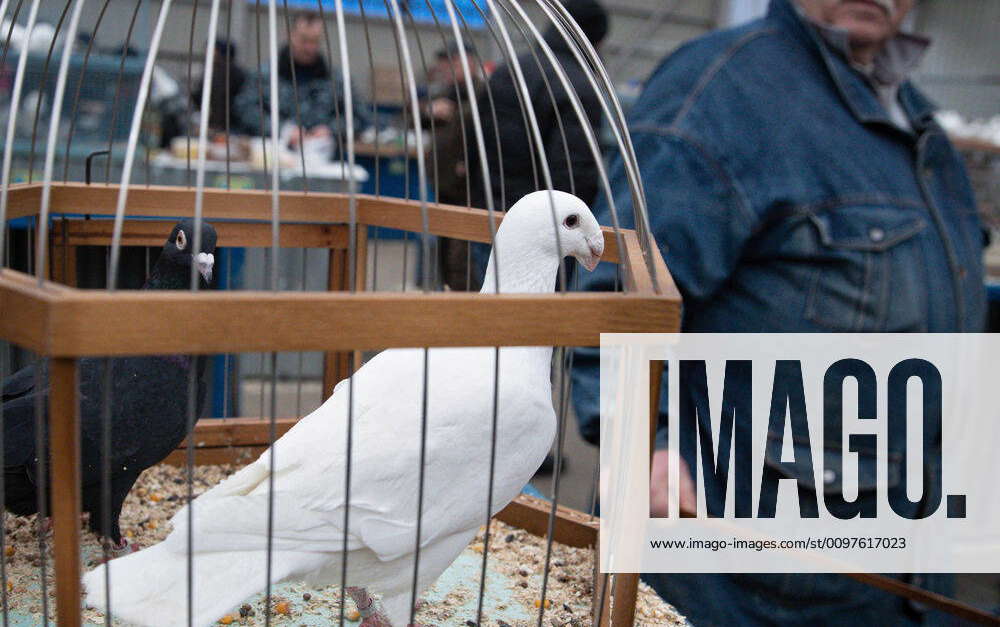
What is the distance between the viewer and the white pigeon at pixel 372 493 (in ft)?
2.71

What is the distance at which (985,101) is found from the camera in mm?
7086

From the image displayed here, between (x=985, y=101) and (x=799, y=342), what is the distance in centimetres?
656

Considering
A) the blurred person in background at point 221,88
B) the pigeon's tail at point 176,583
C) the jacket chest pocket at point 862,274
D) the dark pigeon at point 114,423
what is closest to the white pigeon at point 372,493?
the pigeon's tail at point 176,583

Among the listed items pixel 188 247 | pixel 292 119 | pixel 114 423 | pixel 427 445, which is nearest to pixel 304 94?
pixel 292 119

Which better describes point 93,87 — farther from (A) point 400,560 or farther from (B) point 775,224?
(A) point 400,560

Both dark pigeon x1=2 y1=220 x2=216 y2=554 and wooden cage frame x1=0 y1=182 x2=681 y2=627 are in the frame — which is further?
dark pigeon x1=2 y1=220 x2=216 y2=554

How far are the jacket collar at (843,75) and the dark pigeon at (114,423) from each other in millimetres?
1193

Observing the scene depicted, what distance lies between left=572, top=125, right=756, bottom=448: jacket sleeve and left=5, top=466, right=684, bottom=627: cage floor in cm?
37

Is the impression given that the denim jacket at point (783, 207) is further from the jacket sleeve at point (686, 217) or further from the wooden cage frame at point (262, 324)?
the wooden cage frame at point (262, 324)

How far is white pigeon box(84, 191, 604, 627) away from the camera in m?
0.83

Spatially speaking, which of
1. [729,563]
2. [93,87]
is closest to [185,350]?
[729,563]

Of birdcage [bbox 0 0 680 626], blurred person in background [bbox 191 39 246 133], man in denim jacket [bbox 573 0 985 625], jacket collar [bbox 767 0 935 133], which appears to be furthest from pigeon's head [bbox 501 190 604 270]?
blurred person in background [bbox 191 39 246 133]

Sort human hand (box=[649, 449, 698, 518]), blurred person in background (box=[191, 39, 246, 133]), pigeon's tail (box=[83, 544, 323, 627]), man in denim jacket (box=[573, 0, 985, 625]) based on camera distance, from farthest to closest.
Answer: blurred person in background (box=[191, 39, 246, 133]), man in denim jacket (box=[573, 0, 985, 625]), human hand (box=[649, 449, 698, 518]), pigeon's tail (box=[83, 544, 323, 627])
